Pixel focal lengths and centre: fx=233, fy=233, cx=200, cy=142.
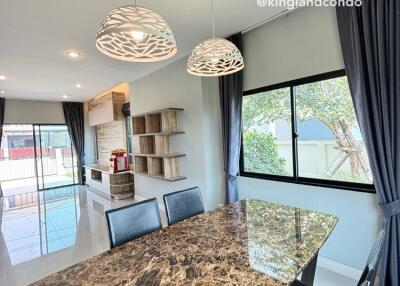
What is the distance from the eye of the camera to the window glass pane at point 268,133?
292 centimetres

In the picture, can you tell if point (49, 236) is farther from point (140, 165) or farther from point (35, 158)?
point (35, 158)

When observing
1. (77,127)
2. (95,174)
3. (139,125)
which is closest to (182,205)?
(139,125)

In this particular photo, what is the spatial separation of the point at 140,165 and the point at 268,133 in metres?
3.00

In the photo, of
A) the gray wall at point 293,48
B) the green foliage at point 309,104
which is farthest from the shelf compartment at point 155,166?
the gray wall at point 293,48

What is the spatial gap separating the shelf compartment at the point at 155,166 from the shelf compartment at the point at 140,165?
1.62 feet

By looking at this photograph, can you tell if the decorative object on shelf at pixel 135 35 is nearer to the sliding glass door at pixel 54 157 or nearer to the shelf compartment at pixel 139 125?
the shelf compartment at pixel 139 125

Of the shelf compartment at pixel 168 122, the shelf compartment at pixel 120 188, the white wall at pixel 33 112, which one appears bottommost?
the shelf compartment at pixel 120 188

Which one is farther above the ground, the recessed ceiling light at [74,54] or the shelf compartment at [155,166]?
the recessed ceiling light at [74,54]

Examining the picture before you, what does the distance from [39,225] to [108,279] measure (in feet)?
13.4

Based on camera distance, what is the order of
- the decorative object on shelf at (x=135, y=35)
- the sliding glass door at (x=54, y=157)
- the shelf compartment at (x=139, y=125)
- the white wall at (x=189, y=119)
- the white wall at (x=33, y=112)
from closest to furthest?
the decorative object on shelf at (x=135, y=35)
the white wall at (x=189, y=119)
the shelf compartment at (x=139, y=125)
the white wall at (x=33, y=112)
the sliding glass door at (x=54, y=157)

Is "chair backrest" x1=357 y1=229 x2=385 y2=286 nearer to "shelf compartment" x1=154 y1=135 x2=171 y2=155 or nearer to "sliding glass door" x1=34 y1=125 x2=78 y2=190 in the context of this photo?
"shelf compartment" x1=154 y1=135 x2=171 y2=155

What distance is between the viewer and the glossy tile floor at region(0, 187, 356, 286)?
2.70m

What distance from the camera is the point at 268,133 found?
3.14 metres

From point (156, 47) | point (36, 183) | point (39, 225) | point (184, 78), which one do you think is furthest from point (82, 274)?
point (36, 183)
